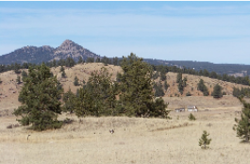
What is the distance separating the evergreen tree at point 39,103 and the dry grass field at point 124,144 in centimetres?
109

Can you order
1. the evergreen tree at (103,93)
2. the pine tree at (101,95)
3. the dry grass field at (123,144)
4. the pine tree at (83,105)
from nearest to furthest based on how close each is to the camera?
the dry grass field at (123,144)
the pine tree at (83,105)
the pine tree at (101,95)
the evergreen tree at (103,93)

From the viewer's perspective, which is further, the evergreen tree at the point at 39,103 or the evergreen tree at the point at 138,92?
the evergreen tree at the point at 138,92

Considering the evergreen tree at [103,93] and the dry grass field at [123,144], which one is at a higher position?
the evergreen tree at [103,93]

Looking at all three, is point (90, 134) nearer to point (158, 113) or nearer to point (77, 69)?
point (158, 113)

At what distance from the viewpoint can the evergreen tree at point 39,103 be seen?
3088 cm

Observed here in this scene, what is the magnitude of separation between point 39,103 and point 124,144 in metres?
11.3

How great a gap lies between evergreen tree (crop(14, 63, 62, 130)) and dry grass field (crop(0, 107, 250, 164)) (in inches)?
43.0

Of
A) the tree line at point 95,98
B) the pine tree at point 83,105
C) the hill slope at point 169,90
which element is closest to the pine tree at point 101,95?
the tree line at point 95,98

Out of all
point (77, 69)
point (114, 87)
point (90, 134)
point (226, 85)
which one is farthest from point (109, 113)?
point (226, 85)

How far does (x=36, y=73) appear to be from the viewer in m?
32.6

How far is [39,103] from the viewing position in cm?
3100

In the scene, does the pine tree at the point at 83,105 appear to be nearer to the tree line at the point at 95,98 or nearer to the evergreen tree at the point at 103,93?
the tree line at the point at 95,98

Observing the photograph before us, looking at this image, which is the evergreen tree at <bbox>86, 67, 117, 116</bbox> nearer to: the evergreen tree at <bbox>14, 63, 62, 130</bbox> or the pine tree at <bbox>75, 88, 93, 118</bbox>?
the pine tree at <bbox>75, 88, 93, 118</bbox>

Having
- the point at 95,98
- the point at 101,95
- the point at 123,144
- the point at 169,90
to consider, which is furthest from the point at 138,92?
the point at 169,90
